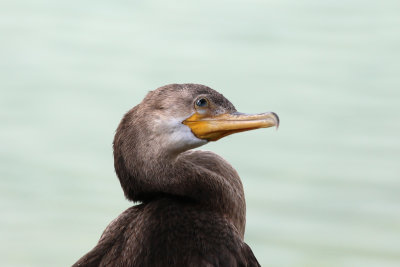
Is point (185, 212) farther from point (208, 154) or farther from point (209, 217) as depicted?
point (208, 154)

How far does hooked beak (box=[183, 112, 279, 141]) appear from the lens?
600 cm

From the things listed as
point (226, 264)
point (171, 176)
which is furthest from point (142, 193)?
point (226, 264)

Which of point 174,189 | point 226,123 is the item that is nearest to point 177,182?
point 174,189

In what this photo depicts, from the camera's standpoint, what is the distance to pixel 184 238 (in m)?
5.79

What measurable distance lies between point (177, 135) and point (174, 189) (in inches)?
9.5

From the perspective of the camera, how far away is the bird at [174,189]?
5.77 metres

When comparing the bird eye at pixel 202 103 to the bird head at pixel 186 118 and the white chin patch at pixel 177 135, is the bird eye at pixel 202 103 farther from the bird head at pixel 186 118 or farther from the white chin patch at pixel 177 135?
the white chin patch at pixel 177 135

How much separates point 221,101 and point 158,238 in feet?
2.31

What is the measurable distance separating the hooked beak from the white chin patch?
3 centimetres

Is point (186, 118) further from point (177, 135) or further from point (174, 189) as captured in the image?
point (174, 189)

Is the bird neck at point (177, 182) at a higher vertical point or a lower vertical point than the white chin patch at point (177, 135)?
lower

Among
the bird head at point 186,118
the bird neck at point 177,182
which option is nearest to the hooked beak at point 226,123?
the bird head at point 186,118

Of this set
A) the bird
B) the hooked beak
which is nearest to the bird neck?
the bird

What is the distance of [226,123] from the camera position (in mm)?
6090
